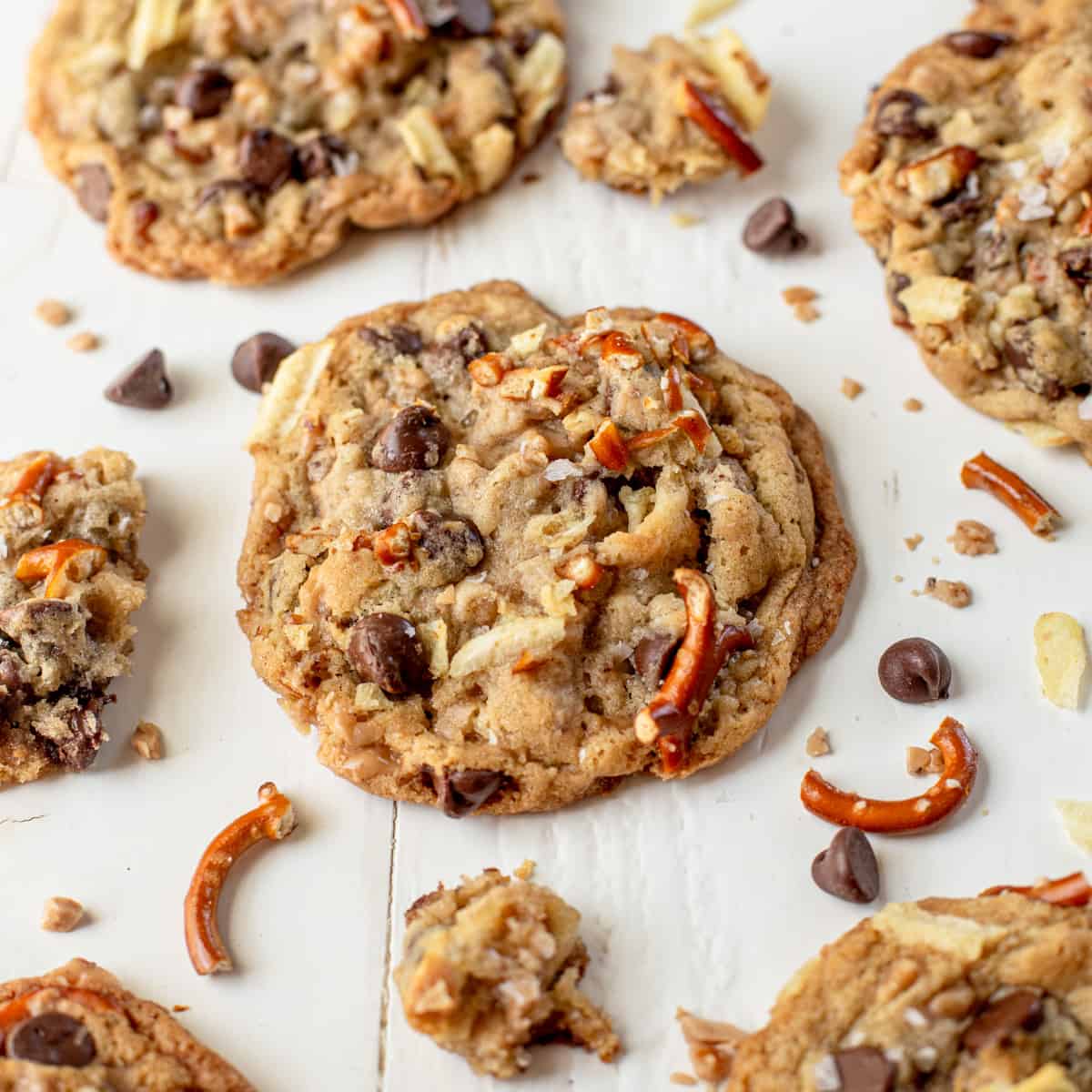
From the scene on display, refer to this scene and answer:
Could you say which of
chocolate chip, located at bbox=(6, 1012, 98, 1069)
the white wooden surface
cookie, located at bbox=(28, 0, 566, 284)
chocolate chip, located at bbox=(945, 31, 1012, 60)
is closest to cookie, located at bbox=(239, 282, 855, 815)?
the white wooden surface

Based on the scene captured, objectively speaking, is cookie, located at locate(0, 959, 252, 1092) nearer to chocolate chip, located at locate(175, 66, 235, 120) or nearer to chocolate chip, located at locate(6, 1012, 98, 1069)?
chocolate chip, located at locate(6, 1012, 98, 1069)

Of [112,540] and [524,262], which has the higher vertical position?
[524,262]

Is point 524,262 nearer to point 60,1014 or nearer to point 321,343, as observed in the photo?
point 321,343

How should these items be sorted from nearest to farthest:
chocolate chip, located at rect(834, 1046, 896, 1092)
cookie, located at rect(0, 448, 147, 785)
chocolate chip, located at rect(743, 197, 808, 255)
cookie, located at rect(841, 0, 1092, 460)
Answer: chocolate chip, located at rect(834, 1046, 896, 1092)
cookie, located at rect(0, 448, 147, 785)
cookie, located at rect(841, 0, 1092, 460)
chocolate chip, located at rect(743, 197, 808, 255)

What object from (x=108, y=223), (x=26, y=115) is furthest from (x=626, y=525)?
(x=26, y=115)

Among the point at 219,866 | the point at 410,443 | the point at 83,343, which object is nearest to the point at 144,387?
the point at 83,343
